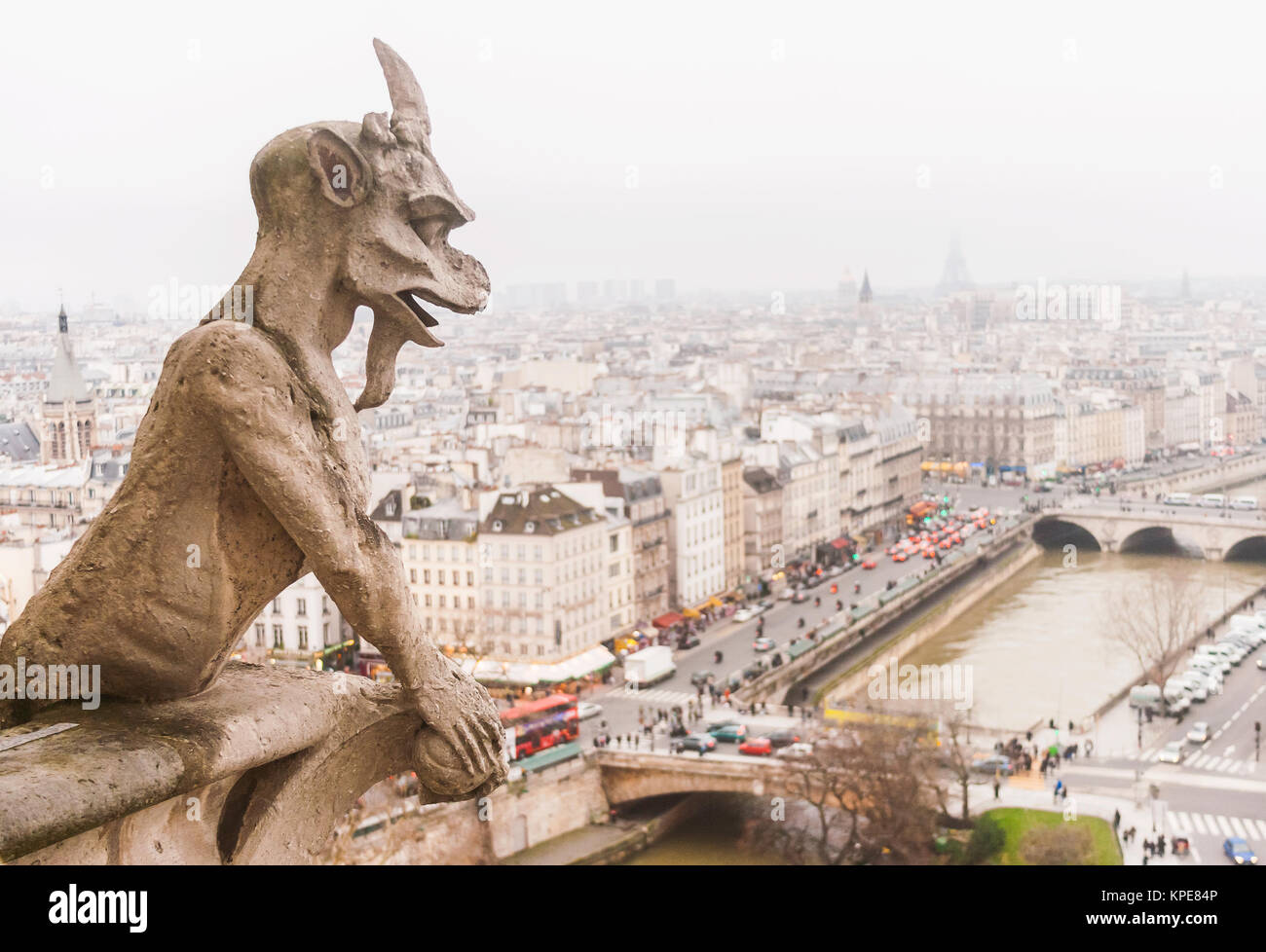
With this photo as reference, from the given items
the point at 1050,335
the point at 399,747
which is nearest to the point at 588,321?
the point at 1050,335

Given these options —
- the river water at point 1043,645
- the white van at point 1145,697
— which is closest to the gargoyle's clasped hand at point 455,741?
the river water at point 1043,645

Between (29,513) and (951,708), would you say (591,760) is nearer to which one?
(951,708)

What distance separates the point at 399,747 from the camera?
3.10 metres

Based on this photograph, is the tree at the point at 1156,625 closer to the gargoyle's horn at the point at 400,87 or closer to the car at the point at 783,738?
the car at the point at 783,738

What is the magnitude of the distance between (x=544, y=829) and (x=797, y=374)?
2077 inches

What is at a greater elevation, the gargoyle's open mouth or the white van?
the gargoyle's open mouth

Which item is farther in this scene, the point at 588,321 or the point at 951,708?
the point at 588,321

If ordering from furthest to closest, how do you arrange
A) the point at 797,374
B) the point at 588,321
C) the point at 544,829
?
the point at 588,321
the point at 797,374
the point at 544,829

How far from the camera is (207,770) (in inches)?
103

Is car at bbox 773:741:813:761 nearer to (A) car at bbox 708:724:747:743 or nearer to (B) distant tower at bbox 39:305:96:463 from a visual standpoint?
(A) car at bbox 708:724:747:743

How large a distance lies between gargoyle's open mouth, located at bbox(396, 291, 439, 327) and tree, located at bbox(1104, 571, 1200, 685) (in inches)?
974

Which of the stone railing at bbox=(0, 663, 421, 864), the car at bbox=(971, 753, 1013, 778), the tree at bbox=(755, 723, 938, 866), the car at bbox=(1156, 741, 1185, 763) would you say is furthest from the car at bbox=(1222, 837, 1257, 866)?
the stone railing at bbox=(0, 663, 421, 864)

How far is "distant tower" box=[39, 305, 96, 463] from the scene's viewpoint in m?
37.3
